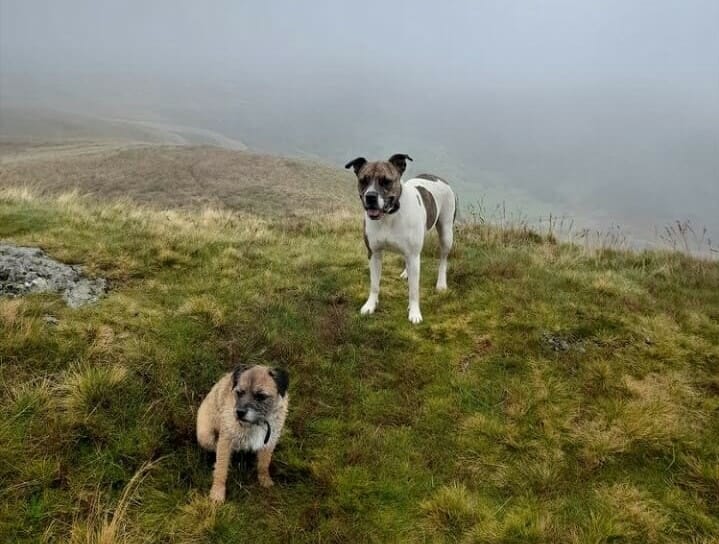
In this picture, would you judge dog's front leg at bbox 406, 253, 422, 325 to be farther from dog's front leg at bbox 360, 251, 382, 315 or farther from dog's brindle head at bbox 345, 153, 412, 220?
dog's brindle head at bbox 345, 153, 412, 220

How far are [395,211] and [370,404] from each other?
280cm

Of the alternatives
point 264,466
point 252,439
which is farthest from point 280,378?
point 264,466

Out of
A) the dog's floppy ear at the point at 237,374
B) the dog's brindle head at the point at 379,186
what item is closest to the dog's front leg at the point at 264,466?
the dog's floppy ear at the point at 237,374

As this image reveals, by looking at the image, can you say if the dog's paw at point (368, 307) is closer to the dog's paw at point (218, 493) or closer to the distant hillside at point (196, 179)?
the dog's paw at point (218, 493)

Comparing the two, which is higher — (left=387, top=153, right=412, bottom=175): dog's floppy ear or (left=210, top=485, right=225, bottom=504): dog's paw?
(left=387, top=153, right=412, bottom=175): dog's floppy ear

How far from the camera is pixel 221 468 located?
4.45 meters

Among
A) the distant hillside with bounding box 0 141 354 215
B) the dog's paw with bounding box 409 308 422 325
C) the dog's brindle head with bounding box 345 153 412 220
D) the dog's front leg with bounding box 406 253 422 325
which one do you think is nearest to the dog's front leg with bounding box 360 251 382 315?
the dog's front leg with bounding box 406 253 422 325

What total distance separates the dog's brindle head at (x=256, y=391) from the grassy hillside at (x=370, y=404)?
782 mm

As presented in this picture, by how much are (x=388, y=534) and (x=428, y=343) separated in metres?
3.33

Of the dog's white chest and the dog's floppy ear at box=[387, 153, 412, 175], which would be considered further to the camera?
the dog's floppy ear at box=[387, 153, 412, 175]

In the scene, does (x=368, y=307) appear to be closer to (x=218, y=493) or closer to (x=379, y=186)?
(x=379, y=186)

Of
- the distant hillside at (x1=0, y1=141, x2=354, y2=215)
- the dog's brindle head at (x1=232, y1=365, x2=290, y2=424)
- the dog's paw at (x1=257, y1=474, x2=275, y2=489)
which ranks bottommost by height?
the distant hillside at (x1=0, y1=141, x2=354, y2=215)

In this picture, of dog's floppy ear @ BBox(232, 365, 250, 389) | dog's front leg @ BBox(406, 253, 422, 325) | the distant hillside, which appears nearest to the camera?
dog's floppy ear @ BBox(232, 365, 250, 389)

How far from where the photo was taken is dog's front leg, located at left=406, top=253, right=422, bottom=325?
7.82 m
